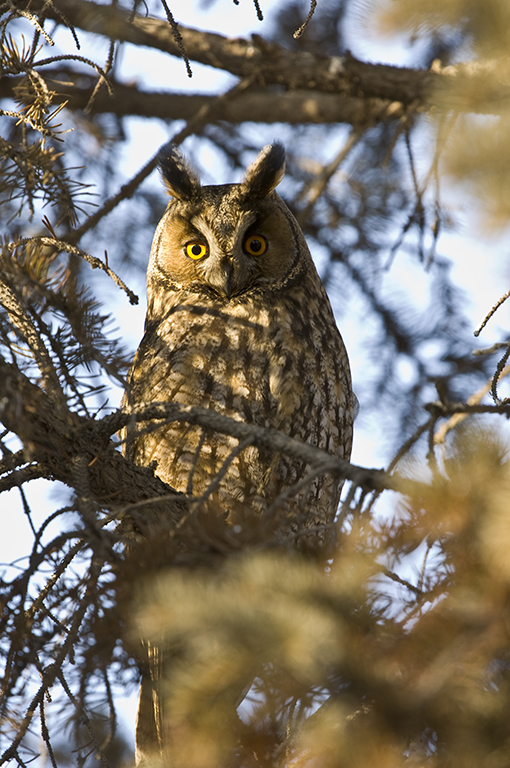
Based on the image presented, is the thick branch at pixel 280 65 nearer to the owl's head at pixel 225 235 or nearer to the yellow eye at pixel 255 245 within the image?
the owl's head at pixel 225 235

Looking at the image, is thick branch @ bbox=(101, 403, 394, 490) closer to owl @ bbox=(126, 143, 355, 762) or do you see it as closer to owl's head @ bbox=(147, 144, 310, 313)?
owl @ bbox=(126, 143, 355, 762)

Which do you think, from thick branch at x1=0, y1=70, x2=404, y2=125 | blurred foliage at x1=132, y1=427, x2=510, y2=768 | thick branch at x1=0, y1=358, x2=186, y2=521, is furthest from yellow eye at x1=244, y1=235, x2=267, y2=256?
blurred foliage at x1=132, y1=427, x2=510, y2=768

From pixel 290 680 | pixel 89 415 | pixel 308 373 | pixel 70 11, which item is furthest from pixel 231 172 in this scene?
pixel 290 680

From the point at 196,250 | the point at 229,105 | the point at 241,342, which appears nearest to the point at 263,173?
the point at 196,250

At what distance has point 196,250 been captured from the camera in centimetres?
295

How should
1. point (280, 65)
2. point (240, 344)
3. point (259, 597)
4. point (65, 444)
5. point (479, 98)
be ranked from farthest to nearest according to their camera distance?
point (280, 65) → point (240, 344) → point (479, 98) → point (65, 444) → point (259, 597)

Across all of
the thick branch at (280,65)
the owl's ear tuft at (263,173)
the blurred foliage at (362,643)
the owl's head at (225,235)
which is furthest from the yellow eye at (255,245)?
the blurred foliage at (362,643)

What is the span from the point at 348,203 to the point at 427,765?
3.68m

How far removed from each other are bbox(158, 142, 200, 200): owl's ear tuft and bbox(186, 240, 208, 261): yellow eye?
233 millimetres

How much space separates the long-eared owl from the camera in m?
2.57

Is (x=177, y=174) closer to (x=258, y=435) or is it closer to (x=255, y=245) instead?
(x=255, y=245)

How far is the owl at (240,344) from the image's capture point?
101 inches

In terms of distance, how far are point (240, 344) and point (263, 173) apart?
82cm

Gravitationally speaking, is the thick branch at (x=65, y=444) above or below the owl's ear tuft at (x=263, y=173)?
below
